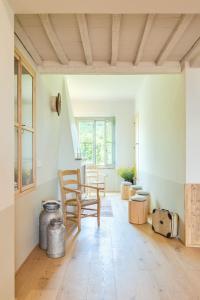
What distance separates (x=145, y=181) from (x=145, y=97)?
1904 millimetres

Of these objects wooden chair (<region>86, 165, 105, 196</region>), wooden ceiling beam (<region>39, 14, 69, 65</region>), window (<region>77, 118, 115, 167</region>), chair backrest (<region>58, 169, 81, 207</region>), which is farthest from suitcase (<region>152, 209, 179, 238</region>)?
window (<region>77, 118, 115, 167</region>)

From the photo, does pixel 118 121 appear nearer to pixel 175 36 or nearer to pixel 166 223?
pixel 166 223

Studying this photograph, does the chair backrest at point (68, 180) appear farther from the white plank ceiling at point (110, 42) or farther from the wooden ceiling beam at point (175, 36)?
the wooden ceiling beam at point (175, 36)

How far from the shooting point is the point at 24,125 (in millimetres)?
2756

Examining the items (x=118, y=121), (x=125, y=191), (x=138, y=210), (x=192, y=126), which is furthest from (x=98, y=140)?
(x=192, y=126)

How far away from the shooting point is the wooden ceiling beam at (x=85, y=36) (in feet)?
7.25

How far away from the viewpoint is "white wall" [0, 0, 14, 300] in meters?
1.72

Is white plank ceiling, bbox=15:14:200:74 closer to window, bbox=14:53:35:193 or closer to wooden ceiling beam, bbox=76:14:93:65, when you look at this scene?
wooden ceiling beam, bbox=76:14:93:65

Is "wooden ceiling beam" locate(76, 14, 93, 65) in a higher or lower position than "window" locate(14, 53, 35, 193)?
higher

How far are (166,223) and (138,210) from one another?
78cm

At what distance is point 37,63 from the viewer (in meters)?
3.17

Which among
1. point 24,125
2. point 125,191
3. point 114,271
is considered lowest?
point 114,271

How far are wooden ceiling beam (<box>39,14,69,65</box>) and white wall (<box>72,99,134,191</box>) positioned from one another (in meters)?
4.55

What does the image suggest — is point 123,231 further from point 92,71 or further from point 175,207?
point 92,71
